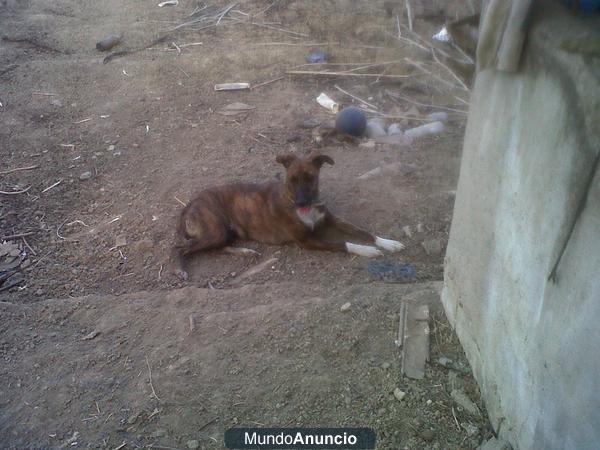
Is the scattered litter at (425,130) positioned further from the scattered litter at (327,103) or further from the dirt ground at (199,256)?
the scattered litter at (327,103)

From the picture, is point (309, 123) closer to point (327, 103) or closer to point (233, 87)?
point (327, 103)

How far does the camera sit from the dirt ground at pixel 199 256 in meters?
3.67

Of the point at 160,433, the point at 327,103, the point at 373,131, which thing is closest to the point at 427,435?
the point at 160,433

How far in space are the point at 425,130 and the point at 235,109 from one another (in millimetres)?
2977

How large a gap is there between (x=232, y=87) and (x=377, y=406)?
6776mm

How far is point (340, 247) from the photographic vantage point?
19.1ft

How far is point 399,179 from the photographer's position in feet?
22.1

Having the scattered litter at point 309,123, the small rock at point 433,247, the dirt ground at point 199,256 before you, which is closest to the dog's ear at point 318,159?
the dirt ground at point 199,256

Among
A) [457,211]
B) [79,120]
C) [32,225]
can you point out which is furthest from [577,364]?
[79,120]

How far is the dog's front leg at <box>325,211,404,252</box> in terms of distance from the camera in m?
5.79

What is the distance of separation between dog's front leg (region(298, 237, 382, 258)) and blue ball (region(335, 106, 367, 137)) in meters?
2.19

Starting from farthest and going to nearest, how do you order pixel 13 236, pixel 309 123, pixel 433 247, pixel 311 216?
pixel 309 123
pixel 13 236
pixel 311 216
pixel 433 247

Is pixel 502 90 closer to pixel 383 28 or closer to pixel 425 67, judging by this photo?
pixel 425 67

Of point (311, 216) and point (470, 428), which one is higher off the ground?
point (470, 428)
